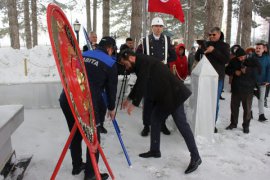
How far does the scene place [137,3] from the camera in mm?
9891

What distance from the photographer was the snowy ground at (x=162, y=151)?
3775 millimetres

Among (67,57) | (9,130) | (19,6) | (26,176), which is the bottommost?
(26,176)

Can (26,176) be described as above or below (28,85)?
below

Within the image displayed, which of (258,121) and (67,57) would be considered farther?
(258,121)

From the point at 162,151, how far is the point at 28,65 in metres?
10.1

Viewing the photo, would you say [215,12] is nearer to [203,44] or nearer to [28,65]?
[203,44]

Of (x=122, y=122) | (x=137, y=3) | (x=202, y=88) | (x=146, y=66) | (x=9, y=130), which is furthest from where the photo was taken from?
(x=137, y=3)

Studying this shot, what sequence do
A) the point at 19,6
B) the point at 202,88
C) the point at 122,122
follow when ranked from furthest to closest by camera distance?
the point at 19,6, the point at 122,122, the point at 202,88

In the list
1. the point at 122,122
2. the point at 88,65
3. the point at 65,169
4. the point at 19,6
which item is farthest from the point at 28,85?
the point at 19,6

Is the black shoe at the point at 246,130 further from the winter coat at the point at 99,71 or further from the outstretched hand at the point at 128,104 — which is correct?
the winter coat at the point at 99,71

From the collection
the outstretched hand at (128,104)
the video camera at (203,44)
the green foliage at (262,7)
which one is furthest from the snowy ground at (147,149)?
the green foliage at (262,7)

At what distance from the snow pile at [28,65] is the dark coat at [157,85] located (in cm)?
769

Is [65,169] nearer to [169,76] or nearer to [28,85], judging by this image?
[169,76]

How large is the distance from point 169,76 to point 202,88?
3.65 ft
